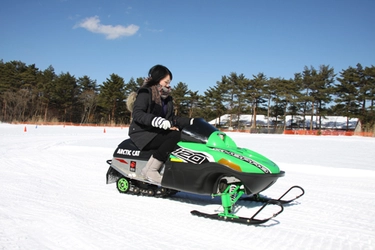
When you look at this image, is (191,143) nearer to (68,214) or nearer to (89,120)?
(68,214)

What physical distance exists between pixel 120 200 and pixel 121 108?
5252 cm

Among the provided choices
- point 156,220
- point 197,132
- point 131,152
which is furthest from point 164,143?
point 156,220

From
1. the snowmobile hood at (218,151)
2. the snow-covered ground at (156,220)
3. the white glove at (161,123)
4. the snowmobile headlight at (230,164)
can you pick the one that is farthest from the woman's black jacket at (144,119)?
the snowmobile headlight at (230,164)

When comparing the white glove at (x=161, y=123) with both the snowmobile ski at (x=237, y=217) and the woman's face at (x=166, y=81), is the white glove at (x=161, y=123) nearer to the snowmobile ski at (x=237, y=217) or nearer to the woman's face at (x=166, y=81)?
the woman's face at (x=166, y=81)

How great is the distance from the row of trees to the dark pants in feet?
151

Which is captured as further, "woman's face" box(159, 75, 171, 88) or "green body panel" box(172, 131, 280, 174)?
"woman's face" box(159, 75, 171, 88)

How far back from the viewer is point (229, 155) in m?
3.55

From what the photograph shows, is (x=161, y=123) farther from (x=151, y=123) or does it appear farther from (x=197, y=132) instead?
(x=197, y=132)

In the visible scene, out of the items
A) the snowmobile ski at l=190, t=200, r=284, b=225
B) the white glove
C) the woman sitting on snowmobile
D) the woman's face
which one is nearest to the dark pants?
the woman sitting on snowmobile

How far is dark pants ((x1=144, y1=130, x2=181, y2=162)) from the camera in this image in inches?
157

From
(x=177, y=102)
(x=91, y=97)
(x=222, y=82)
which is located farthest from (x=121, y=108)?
(x=222, y=82)

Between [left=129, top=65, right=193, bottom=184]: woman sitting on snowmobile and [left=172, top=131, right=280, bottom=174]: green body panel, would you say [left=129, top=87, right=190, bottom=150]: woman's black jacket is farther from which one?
[left=172, top=131, right=280, bottom=174]: green body panel

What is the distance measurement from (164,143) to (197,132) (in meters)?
0.46

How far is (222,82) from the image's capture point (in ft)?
187
